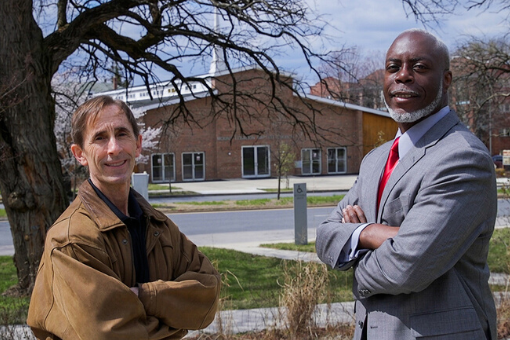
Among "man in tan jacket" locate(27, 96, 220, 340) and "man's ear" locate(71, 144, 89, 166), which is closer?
"man in tan jacket" locate(27, 96, 220, 340)

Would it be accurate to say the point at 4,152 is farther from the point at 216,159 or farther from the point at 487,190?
the point at 216,159

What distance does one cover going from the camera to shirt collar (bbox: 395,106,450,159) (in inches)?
101

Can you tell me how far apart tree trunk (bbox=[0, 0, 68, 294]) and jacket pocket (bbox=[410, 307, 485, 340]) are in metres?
5.99

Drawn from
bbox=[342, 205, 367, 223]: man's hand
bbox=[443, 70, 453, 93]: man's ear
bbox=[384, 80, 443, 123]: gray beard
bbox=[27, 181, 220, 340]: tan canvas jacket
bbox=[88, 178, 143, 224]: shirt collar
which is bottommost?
bbox=[27, 181, 220, 340]: tan canvas jacket

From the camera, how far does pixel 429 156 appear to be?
240 centimetres

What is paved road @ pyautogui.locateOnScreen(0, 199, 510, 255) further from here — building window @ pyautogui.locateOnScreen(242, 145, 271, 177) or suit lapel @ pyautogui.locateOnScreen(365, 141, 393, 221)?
building window @ pyautogui.locateOnScreen(242, 145, 271, 177)

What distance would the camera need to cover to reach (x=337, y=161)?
154 feet

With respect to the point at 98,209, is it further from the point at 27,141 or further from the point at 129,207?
the point at 27,141

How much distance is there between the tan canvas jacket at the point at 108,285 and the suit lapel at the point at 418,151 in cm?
86

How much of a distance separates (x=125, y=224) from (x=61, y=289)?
0.36 m

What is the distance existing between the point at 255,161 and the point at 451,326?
1644 inches

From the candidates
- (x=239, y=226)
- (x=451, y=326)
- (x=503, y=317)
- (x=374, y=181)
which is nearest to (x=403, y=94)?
(x=374, y=181)

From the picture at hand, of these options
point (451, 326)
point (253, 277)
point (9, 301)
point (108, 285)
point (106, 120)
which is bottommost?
point (253, 277)

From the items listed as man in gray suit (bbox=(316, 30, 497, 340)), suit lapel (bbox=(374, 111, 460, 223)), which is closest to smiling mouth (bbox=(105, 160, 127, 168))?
man in gray suit (bbox=(316, 30, 497, 340))
